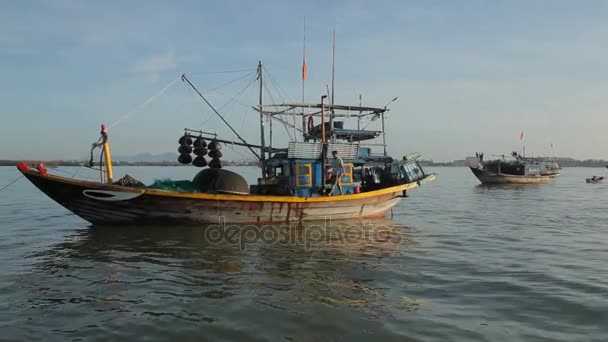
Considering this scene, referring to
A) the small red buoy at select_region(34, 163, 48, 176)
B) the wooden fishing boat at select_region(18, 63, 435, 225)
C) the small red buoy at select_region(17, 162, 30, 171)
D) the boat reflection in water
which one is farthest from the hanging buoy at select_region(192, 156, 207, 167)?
the small red buoy at select_region(17, 162, 30, 171)

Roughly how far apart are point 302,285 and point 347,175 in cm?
868

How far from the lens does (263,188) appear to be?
16781 millimetres

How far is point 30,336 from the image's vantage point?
5.88 metres

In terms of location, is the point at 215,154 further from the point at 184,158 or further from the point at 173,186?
the point at 173,186

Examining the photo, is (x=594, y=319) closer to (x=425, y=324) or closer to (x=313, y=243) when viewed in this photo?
(x=425, y=324)

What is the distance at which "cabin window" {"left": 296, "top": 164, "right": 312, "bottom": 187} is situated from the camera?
15734 millimetres

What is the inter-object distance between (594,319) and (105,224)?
13.0 metres

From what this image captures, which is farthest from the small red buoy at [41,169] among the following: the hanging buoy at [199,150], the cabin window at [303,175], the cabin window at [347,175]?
the cabin window at [347,175]

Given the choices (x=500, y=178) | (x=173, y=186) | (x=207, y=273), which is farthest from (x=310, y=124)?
(x=500, y=178)

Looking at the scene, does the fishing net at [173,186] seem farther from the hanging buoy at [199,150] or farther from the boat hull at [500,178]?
the boat hull at [500,178]

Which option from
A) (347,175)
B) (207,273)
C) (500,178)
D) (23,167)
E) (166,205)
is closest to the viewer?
(207,273)

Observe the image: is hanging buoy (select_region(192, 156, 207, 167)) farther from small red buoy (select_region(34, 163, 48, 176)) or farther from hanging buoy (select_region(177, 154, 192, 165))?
small red buoy (select_region(34, 163, 48, 176))

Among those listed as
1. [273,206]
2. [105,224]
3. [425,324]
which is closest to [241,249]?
[273,206]

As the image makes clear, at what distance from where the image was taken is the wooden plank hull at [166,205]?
42.5ft
